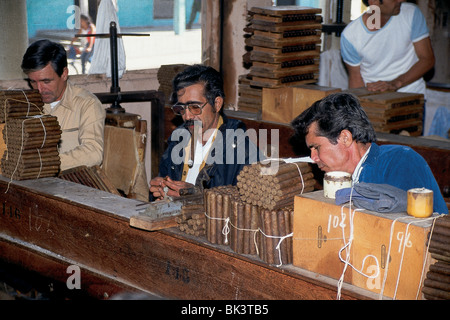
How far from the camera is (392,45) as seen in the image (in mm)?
6566

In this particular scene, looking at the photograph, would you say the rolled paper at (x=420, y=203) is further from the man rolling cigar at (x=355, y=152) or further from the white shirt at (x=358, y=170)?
the white shirt at (x=358, y=170)

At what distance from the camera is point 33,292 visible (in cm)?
420

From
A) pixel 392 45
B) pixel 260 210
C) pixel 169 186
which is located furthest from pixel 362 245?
pixel 392 45

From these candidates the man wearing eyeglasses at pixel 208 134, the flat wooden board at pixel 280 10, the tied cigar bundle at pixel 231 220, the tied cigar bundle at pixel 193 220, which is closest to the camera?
the tied cigar bundle at pixel 231 220

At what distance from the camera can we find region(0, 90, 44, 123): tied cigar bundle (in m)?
4.57

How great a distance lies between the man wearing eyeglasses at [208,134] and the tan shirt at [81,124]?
107 centimetres

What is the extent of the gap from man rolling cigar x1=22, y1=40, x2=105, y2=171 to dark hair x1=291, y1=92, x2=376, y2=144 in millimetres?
2476

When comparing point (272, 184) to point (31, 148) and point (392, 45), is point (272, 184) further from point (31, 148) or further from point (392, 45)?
point (392, 45)

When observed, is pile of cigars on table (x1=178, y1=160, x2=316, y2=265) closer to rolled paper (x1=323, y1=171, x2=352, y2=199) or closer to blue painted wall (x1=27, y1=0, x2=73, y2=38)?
rolled paper (x1=323, y1=171, x2=352, y2=199)

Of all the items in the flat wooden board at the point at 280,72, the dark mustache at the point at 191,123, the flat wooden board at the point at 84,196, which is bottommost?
the flat wooden board at the point at 84,196

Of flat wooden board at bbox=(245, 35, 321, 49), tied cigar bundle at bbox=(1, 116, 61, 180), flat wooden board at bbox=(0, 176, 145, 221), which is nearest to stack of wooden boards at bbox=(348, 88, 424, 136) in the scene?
flat wooden board at bbox=(245, 35, 321, 49)

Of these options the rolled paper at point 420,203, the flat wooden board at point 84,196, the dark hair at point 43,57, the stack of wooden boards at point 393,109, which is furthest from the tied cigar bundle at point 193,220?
the stack of wooden boards at point 393,109

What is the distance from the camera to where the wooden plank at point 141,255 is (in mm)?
3113

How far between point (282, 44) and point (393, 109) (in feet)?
4.06
